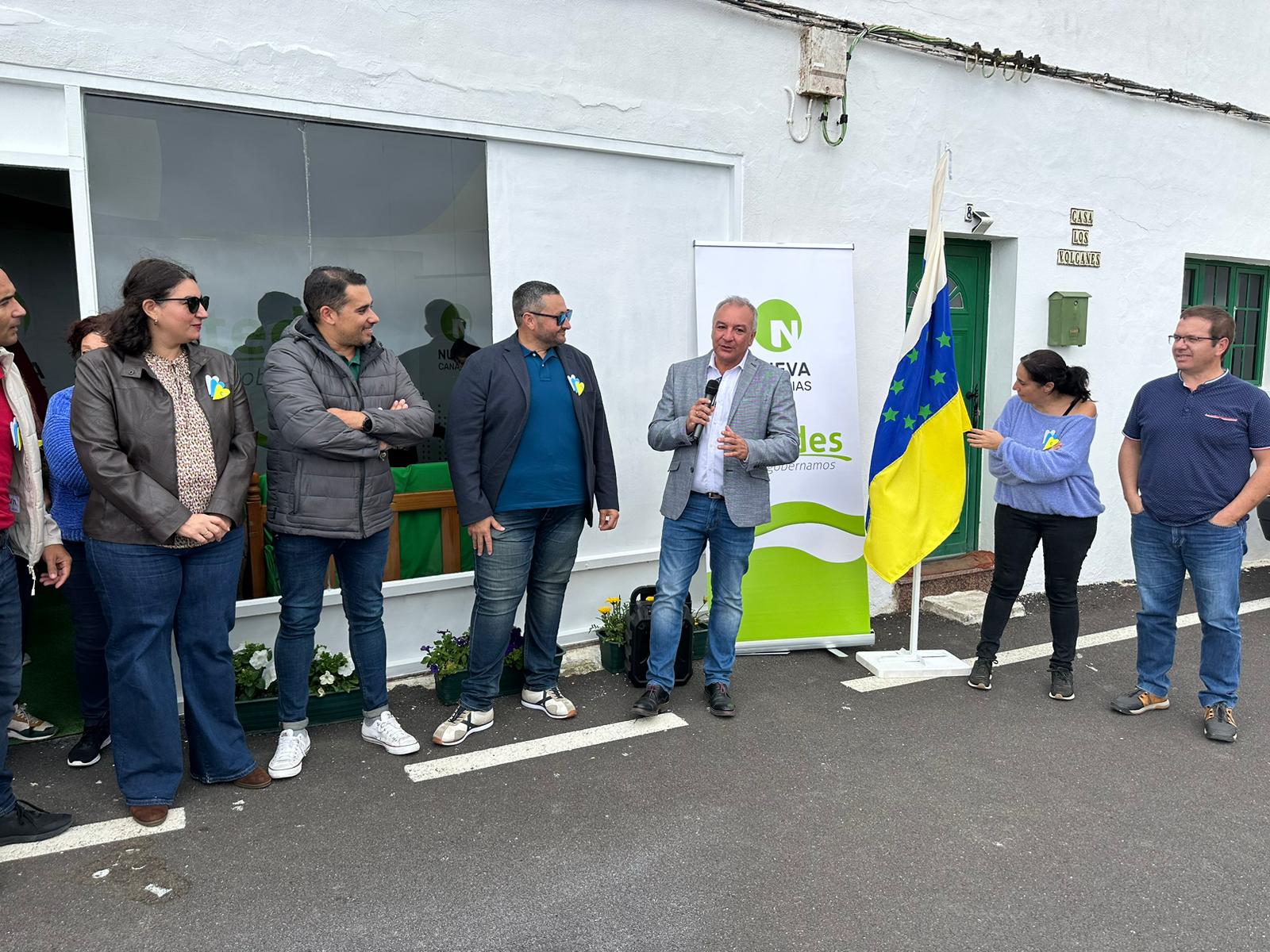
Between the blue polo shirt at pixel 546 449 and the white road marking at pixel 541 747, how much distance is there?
105 centimetres

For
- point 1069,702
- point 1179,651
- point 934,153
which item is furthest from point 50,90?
point 1179,651

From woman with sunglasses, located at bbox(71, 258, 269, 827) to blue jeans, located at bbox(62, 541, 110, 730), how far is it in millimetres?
568

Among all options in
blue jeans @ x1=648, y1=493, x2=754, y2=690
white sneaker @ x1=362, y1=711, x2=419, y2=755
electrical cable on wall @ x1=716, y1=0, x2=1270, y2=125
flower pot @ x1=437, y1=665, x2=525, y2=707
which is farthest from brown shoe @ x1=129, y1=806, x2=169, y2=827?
electrical cable on wall @ x1=716, y1=0, x2=1270, y2=125

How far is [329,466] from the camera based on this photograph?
11.7 feet

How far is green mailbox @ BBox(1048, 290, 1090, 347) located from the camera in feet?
21.2

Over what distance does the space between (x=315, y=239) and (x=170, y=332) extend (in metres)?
1.43

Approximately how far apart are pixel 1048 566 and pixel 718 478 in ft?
6.08

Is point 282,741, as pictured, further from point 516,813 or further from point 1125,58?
point 1125,58

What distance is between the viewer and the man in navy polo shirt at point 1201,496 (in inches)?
161

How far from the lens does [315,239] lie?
448 centimetres

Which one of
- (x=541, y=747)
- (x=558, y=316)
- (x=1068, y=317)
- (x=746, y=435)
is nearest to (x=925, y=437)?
(x=746, y=435)

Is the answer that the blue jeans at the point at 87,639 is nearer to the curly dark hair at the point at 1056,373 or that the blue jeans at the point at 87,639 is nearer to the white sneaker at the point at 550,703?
the white sneaker at the point at 550,703

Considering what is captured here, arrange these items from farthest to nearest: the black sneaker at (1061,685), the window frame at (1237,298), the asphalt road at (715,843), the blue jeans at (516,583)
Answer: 1. the window frame at (1237,298)
2. the black sneaker at (1061,685)
3. the blue jeans at (516,583)
4. the asphalt road at (715,843)

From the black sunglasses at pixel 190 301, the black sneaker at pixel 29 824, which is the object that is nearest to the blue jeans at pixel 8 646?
the black sneaker at pixel 29 824
